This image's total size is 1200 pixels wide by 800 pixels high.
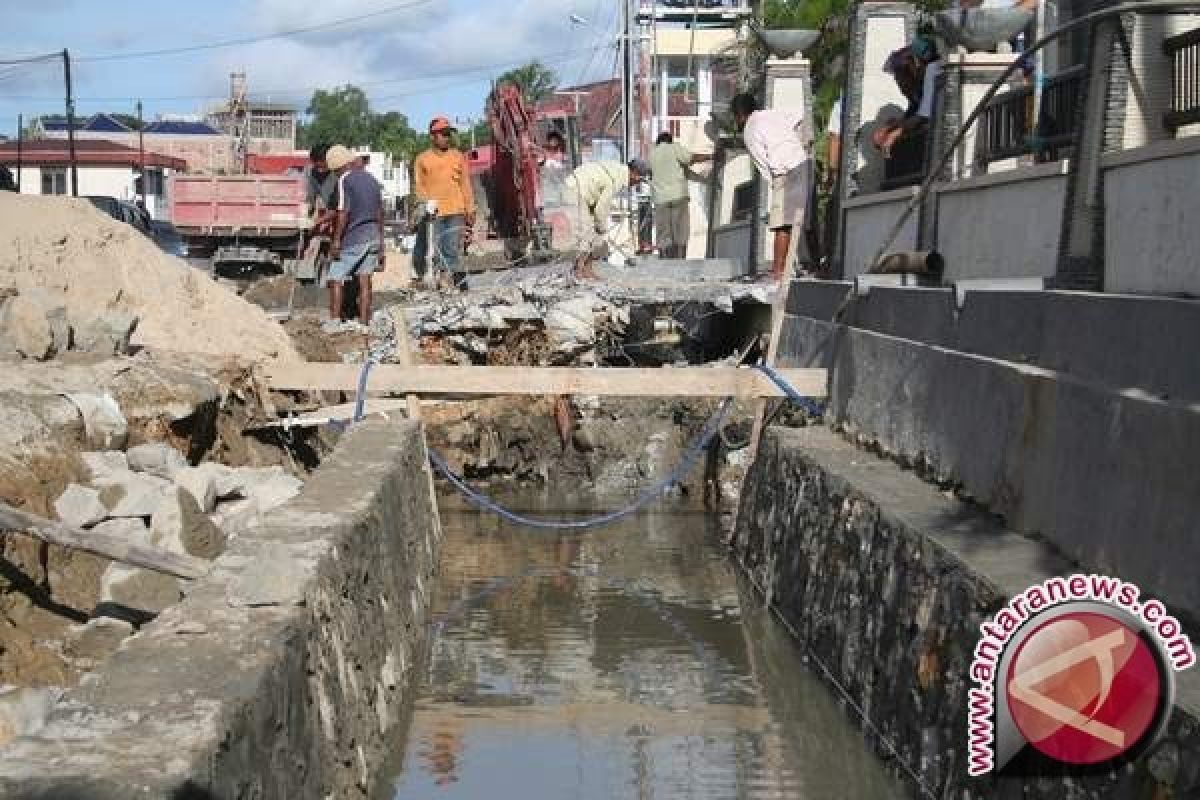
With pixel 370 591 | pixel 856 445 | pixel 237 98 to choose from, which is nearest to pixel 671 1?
pixel 237 98

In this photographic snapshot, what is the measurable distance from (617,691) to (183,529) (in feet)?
8.66

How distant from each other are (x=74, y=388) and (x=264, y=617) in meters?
4.57

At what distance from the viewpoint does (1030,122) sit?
40.3ft

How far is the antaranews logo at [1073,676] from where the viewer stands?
505 centimetres

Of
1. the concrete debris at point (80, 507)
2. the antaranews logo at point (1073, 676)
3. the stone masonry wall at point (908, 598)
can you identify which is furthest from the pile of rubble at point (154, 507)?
the antaranews logo at point (1073, 676)

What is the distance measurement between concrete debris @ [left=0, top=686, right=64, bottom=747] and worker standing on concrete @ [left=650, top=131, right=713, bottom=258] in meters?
16.3

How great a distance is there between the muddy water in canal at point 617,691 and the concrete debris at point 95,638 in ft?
4.35

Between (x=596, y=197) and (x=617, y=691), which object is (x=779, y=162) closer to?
(x=596, y=197)

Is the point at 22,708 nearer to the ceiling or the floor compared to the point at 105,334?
nearer to the floor

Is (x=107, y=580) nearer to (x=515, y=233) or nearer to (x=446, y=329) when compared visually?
(x=446, y=329)

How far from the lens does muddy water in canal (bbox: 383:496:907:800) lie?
817 cm

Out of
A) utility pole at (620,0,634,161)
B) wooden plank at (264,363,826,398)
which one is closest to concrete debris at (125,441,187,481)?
wooden plank at (264,363,826,398)

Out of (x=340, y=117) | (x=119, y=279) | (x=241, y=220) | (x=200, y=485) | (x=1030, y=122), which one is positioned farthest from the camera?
(x=340, y=117)

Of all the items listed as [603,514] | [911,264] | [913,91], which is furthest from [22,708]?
[913,91]
